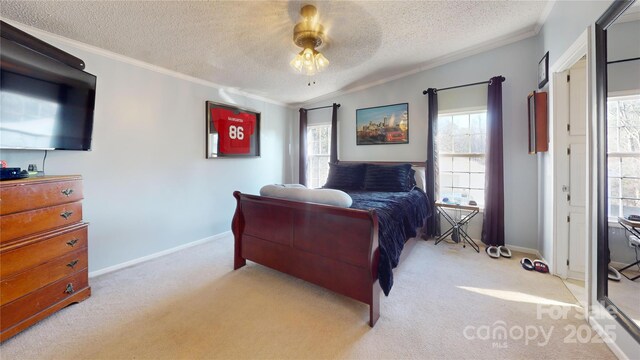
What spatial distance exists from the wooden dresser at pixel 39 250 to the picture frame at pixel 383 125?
12.4 feet

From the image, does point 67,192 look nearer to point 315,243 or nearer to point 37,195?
point 37,195

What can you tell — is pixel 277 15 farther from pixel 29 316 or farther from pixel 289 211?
pixel 29 316

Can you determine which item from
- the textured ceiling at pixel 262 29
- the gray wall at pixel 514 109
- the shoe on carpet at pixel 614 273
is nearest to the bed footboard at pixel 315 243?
the shoe on carpet at pixel 614 273

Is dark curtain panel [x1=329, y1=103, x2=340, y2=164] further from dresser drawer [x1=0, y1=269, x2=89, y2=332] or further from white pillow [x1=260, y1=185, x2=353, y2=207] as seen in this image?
dresser drawer [x1=0, y1=269, x2=89, y2=332]

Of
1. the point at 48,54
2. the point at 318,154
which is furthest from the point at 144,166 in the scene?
the point at 318,154

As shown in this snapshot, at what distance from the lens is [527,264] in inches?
103

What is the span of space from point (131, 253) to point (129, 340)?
1.47 metres

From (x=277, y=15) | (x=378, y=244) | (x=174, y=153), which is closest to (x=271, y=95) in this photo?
(x=174, y=153)

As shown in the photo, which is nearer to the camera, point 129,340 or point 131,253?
point 129,340

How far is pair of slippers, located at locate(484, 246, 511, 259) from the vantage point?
2.90 meters

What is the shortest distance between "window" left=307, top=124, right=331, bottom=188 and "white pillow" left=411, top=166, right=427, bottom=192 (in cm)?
184

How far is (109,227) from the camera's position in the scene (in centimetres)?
257

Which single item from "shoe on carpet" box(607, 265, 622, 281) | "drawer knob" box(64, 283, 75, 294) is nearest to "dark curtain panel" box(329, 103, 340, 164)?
"shoe on carpet" box(607, 265, 622, 281)

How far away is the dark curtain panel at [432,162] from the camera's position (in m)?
3.52
